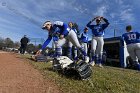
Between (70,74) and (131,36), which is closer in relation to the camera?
(70,74)

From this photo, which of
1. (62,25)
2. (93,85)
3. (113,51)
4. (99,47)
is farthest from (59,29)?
(113,51)

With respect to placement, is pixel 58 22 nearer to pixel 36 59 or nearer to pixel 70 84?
pixel 70 84

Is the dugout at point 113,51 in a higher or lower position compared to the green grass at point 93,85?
higher

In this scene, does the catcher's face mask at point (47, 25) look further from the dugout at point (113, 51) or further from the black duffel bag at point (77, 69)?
the dugout at point (113, 51)

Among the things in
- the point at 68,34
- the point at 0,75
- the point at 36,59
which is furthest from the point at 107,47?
the point at 0,75

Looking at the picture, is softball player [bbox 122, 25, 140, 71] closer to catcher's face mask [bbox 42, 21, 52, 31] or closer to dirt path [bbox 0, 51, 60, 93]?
catcher's face mask [bbox 42, 21, 52, 31]

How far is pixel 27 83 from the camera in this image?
21.2 feet

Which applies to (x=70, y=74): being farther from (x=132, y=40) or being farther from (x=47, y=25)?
(x=132, y=40)

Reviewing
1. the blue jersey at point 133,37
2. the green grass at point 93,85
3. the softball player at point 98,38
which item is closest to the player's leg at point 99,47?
the softball player at point 98,38

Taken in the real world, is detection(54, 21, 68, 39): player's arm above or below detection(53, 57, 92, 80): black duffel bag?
above

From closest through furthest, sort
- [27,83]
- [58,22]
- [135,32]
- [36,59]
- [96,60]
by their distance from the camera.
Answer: [27,83]
[58,22]
[135,32]
[96,60]
[36,59]

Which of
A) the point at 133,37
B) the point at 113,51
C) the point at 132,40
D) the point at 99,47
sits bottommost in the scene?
the point at 99,47

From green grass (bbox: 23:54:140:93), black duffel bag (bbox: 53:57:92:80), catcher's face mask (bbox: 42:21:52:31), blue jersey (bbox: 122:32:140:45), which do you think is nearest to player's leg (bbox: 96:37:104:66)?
blue jersey (bbox: 122:32:140:45)

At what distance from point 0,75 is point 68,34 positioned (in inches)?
116
